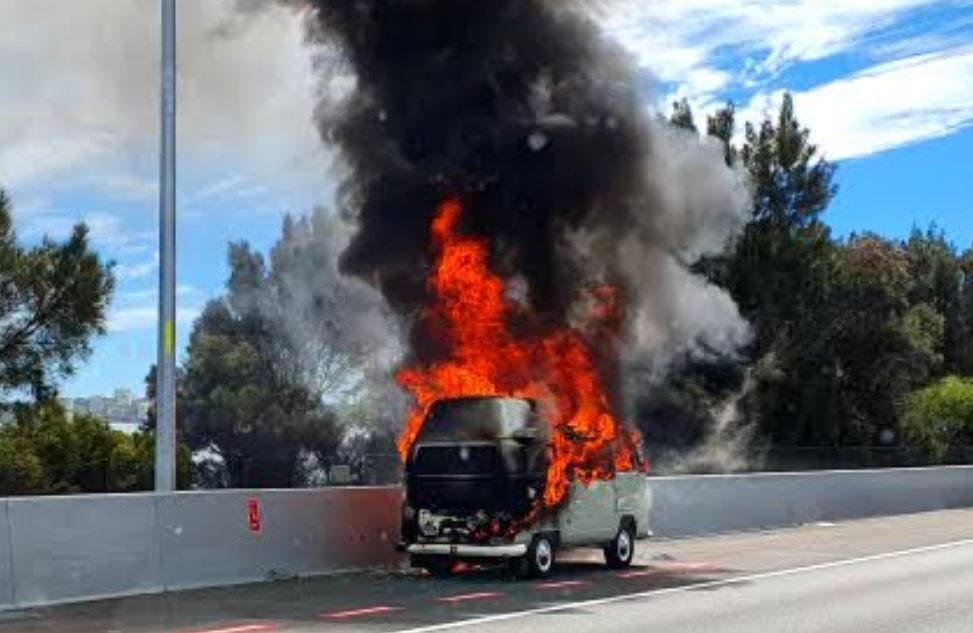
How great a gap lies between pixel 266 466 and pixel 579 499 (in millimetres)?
21155

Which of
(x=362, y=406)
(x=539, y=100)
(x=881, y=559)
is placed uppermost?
(x=539, y=100)

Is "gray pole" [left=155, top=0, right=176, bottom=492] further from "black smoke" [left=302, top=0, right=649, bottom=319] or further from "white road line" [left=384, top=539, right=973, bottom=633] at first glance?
"white road line" [left=384, top=539, right=973, bottom=633]

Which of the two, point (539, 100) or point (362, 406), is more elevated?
point (539, 100)

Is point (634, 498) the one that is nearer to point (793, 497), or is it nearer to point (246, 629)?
point (246, 629)

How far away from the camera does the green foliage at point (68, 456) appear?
24000mm

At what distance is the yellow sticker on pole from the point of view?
15578 mm

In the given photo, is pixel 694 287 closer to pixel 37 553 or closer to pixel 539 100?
pixel 539 100

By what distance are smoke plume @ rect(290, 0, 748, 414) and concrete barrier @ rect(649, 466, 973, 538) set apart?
4.93 m

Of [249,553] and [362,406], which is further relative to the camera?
[362,406]

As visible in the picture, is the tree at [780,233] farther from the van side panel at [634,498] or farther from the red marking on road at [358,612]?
the red marking on road at [358,612]

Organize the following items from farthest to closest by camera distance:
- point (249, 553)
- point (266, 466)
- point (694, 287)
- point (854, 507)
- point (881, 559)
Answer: point (266, 466), point (854, 507), point (694, 287), point (881, 559), point (249, 553)

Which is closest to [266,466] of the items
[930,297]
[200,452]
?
[200,452]

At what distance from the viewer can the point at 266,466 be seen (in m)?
35.9

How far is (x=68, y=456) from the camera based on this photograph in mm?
26766
